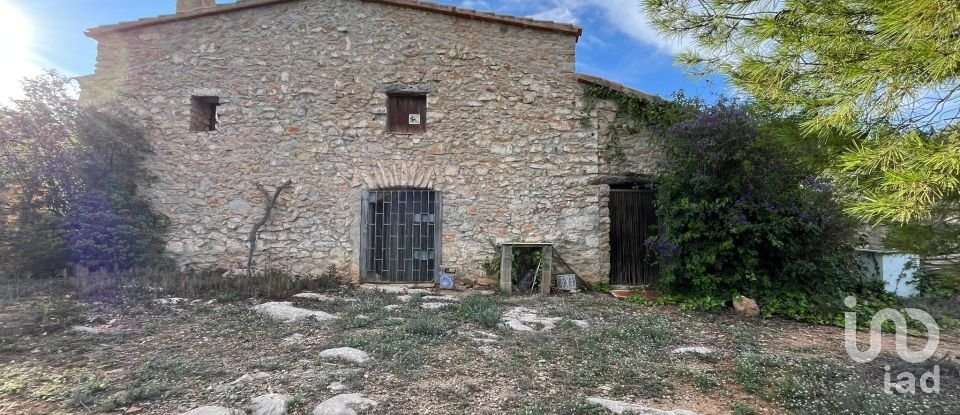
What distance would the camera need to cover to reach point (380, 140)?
21.4 feet

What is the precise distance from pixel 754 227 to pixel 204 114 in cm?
842

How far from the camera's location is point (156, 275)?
582 cm

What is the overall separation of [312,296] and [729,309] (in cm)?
524

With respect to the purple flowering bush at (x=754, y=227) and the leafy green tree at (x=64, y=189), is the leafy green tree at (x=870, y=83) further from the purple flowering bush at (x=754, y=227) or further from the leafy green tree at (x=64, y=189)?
the leafy green tree at (x=64, y=189)

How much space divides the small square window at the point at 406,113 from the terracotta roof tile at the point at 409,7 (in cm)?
140

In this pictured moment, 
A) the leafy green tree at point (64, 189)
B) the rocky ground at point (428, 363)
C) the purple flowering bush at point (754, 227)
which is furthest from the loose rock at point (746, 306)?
the leafy green tree at point (64, 189)

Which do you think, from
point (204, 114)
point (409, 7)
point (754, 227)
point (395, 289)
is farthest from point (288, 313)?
point (754, 227)

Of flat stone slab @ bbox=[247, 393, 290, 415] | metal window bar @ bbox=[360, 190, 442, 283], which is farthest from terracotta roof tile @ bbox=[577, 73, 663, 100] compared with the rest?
flat stone slab @ bbox=[247, 393, 290, 415]

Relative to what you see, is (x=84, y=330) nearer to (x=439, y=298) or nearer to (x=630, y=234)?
(x=439, y=298)

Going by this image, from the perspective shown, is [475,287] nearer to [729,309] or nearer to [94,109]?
[729,309]

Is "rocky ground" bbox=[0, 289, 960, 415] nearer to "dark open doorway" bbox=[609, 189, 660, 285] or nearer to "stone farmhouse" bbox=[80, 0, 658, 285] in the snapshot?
"stone farmhouse" bbox=[80, 0, 658, 285]

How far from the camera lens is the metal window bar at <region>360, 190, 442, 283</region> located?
256 inches

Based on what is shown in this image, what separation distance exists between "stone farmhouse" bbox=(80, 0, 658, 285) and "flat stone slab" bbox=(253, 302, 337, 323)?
180cm

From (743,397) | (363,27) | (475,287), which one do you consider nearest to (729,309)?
(743,397)
